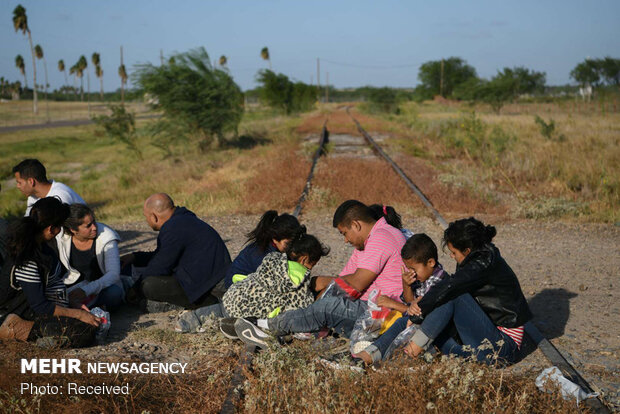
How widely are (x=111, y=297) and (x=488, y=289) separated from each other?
345 cm

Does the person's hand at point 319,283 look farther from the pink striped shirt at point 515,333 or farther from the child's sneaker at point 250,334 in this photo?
the pink striped shirt at point 515,333

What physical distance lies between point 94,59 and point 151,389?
415 feet

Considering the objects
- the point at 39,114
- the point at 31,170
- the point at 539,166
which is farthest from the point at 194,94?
the point at 39,114

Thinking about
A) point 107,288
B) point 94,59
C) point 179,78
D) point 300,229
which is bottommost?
point 107,288

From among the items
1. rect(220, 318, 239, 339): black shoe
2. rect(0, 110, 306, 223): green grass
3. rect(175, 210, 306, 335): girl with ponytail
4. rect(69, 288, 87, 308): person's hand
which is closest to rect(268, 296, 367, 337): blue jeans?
rect(220, 318, 239, 339): black shoe

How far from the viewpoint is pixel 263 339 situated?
15.3 feet

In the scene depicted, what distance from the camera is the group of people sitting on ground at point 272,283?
4.27 metres

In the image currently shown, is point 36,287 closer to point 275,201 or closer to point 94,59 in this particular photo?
point 275,201

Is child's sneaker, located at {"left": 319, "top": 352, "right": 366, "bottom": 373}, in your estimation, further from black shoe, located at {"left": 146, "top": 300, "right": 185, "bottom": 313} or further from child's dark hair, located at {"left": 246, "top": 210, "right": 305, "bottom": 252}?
black shoe, located at {"left": 146, "top": 300, "right": 185, "bottom": 313}

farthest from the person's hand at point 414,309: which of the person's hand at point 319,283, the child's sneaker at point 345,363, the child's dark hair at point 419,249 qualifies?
the person's hand at point 319,283

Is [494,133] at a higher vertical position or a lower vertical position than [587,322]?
higher

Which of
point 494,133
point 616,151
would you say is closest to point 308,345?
point 616,151

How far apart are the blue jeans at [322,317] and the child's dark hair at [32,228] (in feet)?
6.17

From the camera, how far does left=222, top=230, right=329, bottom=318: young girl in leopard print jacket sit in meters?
4.96
